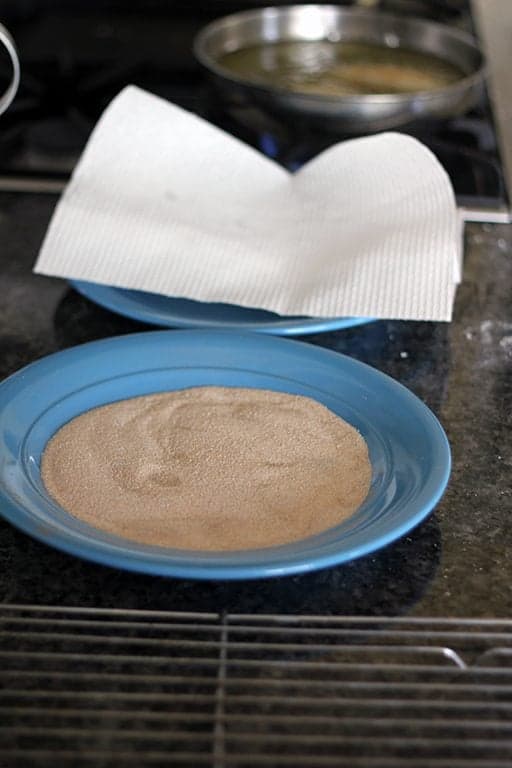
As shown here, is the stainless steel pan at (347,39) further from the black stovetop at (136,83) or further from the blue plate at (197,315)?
the blue plate at (197,315)

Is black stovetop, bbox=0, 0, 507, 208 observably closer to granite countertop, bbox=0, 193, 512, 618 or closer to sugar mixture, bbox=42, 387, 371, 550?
granite countertop, bbox=0, 193, 512, 618

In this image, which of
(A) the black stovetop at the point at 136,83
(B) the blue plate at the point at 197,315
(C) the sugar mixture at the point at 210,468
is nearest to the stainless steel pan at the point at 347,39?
(A) the black stovetop at the point at 136,83

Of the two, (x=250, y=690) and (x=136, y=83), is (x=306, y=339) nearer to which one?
(x=250, y=690)

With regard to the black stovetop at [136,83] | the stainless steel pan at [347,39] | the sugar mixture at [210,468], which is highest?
the sugar mixture at [210,468]

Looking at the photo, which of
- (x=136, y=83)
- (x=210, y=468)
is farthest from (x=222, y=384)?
(x=136, y=83)

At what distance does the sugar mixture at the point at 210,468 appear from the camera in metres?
0.49

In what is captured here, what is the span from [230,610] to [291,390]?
165mm

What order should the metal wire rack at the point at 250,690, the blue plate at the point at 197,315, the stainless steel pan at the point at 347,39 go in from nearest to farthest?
the metal wire rack at the point at 250,690 → the blue plate at the point at 197,315 → the stainless steel pan at the point at 347,39

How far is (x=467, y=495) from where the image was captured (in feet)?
1.86

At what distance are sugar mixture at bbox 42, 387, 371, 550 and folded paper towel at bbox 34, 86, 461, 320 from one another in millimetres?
145

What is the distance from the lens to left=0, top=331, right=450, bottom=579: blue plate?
454 mm

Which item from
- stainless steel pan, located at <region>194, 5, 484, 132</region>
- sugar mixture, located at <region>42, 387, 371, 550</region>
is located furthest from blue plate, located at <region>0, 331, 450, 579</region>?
stainless steel pan, located at <region>194, 5, 484, 132</region>

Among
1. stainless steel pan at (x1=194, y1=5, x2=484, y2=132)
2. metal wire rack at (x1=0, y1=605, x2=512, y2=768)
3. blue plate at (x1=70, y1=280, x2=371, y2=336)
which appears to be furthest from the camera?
stainless steel pan at (x1=194, y1=5, x2=484, y2=132)

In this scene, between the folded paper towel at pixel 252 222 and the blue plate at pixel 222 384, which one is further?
the folded paper towel at pixel 252 222
